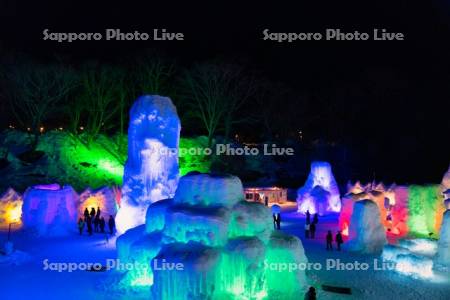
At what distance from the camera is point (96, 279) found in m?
14.1

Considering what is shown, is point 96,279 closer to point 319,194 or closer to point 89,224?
point 89,224

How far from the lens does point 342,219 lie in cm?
2147

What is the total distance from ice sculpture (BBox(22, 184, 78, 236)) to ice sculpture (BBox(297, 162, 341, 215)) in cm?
1384

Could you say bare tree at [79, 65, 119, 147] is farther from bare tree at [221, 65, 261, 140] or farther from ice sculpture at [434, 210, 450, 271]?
ice sculpture at [434, 210, 450, 271]

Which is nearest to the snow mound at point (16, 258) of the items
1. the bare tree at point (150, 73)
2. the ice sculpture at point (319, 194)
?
the ice sculpture at point (319, 194)

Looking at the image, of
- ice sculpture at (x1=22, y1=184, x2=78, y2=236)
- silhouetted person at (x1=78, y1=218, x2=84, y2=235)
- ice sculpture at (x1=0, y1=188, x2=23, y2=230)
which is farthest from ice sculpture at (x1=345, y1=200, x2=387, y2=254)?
ice sculpture at (x1=0, y1=188, x2=23, y2=230)

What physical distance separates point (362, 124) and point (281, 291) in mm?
31160

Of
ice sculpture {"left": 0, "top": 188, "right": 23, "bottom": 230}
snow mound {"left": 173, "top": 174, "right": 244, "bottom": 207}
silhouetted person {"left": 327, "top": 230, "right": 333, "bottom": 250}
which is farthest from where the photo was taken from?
ice sculpture {"left": 0, "top": 188, "right": 23, "bottom": 230}

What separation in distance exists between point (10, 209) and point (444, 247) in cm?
2041

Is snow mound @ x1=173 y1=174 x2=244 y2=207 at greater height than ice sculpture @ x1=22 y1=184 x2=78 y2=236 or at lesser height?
greater

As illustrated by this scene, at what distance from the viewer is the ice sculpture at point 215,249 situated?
11219 millimetres

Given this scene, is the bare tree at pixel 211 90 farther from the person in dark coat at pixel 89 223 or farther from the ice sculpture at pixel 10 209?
the person in dark coat at pixel 89 223

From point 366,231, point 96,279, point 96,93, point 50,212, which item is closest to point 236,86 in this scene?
point 96,93

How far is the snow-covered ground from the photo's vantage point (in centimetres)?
1282
